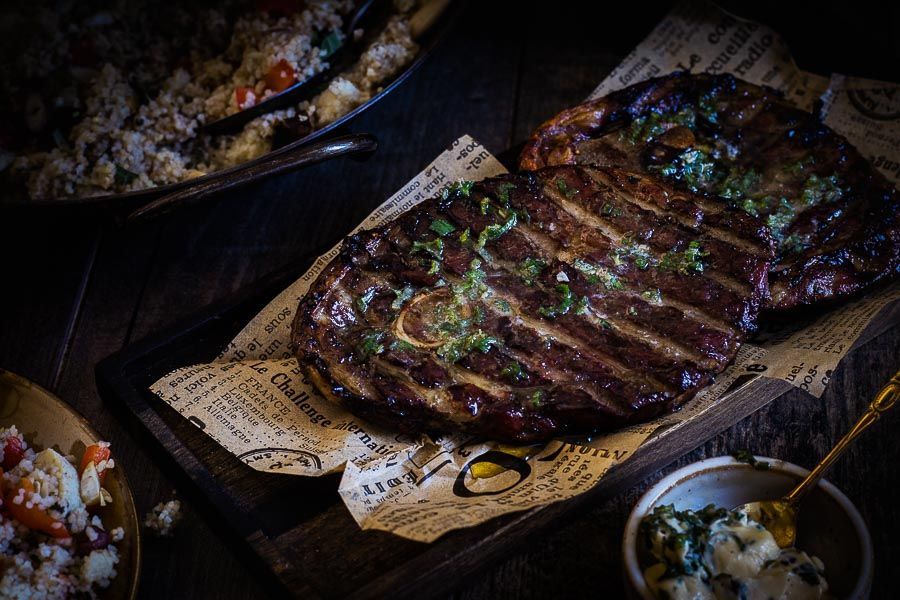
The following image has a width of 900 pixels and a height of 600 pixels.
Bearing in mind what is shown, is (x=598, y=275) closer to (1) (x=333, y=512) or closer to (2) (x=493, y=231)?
(2) (x=493, y=231)

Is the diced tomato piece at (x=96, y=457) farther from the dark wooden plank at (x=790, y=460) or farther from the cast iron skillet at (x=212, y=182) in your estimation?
the dark wooden plank at (x=790, y=460)

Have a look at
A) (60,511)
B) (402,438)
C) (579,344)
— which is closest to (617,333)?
(579,344)

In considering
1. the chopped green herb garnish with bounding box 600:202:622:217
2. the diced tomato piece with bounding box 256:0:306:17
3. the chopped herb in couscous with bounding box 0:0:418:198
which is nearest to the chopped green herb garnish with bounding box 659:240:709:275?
the chopped green herb garnish with bounding box 600:202:622:217

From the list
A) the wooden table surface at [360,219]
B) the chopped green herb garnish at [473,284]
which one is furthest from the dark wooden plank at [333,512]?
the chopped green herb garnish at [473,284]

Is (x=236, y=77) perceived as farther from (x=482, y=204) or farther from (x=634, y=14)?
(x=634, y=14)

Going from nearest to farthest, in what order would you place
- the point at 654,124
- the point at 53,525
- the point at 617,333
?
1. the point at 53,525
2. the point at 617,333
3. the point at 654,124

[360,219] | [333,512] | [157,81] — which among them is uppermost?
[157,81]
